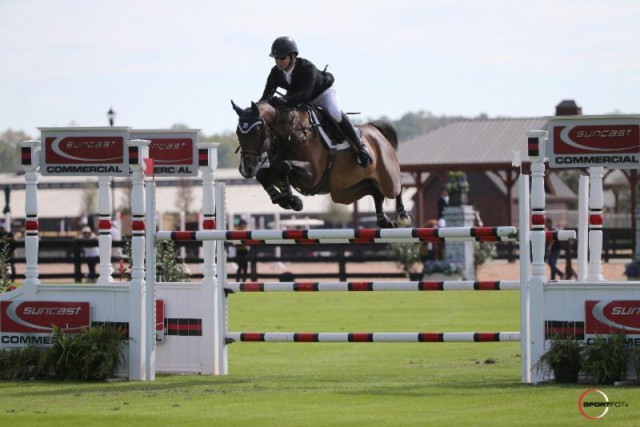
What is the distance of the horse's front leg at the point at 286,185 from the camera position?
1112 cm

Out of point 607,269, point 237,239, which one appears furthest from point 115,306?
point 607,269

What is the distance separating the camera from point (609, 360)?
34.1 feet

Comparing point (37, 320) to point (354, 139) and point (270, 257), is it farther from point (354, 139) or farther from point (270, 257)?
point (270, 257)

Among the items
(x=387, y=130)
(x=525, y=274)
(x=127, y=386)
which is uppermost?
(x=387, y=130)

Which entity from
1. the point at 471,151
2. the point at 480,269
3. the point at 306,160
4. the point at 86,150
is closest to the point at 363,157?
the point at 306,160

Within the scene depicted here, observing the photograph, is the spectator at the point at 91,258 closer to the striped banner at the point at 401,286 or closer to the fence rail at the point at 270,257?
the fence rail at the point at 270,257

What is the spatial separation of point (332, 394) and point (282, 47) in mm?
3214

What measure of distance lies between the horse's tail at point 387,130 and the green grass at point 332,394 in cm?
224

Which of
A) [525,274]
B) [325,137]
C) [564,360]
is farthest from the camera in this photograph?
[325,137]

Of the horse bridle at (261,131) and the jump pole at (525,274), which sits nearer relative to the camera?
the jump pole at (525,274)

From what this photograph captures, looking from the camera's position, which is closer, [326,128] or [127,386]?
[127,386]

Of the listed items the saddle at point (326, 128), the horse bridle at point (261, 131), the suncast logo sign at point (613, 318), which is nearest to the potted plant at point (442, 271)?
the saddle at point (326, 128)

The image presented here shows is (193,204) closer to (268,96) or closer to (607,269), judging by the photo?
(607,269)

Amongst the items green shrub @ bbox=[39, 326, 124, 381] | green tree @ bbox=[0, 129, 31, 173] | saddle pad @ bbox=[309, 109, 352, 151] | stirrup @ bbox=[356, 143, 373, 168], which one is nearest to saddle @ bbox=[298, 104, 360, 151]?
saddle pad @ bbox=[309, 109, 352, 151]
